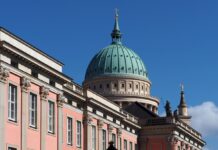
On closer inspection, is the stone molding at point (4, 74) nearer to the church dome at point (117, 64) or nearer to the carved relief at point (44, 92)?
the carved relief at point (44, 92)

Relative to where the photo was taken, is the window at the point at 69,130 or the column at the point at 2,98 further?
the window at the point at 69,130

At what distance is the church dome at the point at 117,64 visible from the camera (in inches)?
5015

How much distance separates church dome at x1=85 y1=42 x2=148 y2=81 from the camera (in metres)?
127

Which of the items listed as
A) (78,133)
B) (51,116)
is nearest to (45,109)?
(51,116)

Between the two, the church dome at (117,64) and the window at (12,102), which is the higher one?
the church dome at (117,64)

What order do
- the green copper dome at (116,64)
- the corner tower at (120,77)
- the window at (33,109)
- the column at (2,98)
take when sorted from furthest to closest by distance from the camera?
the green copper dome at (116,64) < the corner tower at (120,77) < the window at (33,109) < the column at (2,98)

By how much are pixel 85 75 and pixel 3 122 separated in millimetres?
83540

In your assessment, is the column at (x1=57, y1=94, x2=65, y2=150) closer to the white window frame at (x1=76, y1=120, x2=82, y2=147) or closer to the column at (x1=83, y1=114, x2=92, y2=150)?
the white window frame at (x1=76, y1=120, x2=82, y2=147)

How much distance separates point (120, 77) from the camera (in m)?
126

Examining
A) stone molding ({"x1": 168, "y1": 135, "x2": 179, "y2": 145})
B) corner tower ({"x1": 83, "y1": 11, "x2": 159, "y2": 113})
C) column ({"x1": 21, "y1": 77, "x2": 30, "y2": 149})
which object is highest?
corner tower ({"x1": 83, "y1": 11, "x2": 159, "y2": 113})

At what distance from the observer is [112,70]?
128 meters

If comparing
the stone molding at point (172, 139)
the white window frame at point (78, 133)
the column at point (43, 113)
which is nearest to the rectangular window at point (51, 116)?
the column at point (43, 113)

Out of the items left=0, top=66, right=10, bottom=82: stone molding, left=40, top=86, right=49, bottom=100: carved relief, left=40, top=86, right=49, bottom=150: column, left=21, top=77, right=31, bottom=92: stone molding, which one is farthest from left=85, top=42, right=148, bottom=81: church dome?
left=0, top=66, right=10, bottom=82: stone molding

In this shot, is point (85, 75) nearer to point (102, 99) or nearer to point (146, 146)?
point (146, 146)
